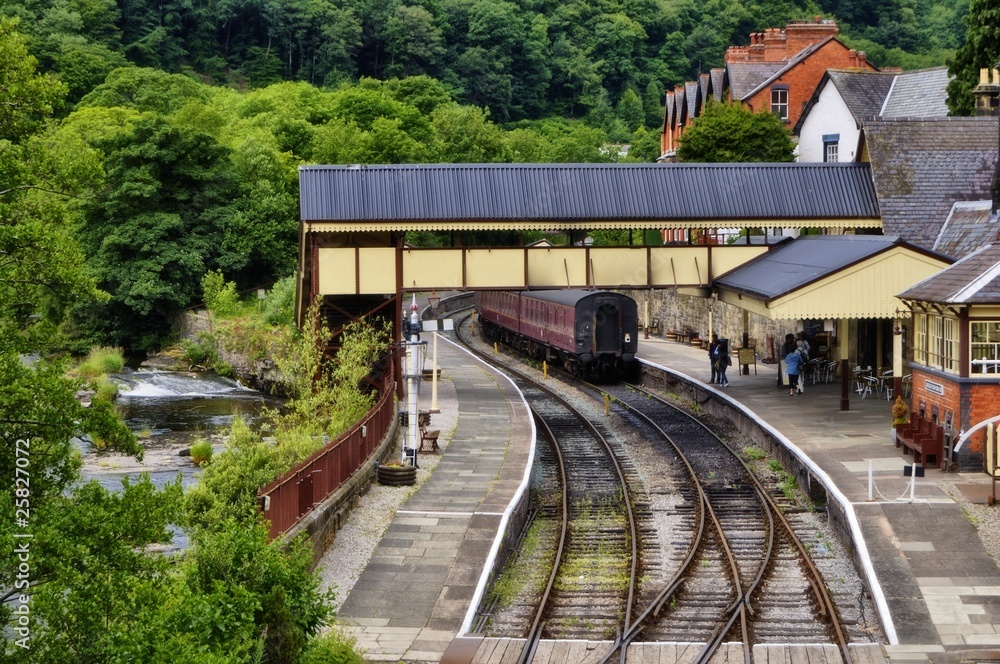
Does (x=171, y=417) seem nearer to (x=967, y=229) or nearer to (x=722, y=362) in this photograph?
(x=722, y=362)

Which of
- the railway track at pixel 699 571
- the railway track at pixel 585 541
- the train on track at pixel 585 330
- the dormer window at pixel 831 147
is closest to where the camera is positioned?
the railway track at pixel 699 571

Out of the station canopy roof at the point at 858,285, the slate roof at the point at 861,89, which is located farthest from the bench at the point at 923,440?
the slate roof at the point at 861,89

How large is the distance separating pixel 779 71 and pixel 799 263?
26477mm

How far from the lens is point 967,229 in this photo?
2892 centimetres

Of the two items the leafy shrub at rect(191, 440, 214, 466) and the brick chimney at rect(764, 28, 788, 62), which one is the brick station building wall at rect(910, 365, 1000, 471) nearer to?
the leafy shrub at rect(191, 440, 214, 466)

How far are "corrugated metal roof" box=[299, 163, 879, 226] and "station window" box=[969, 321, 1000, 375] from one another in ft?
35.1

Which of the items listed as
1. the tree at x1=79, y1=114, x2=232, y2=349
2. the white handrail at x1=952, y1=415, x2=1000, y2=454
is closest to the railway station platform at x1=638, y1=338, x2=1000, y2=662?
the white handrail at x1=952, y1=415, x2=1000, y2=454

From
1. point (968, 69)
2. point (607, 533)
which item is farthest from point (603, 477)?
point (968, 69)

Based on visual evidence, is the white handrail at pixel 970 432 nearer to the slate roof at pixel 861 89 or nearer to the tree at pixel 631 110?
the slate roof at pixel 861 89

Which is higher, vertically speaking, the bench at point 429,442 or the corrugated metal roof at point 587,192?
the corrugated metal roof at point 587,192

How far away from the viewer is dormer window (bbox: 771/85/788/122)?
2080 inches

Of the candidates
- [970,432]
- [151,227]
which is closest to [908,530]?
[970,432]

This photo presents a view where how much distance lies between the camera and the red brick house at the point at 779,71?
5272 cm

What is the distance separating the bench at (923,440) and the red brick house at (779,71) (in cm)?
2732
